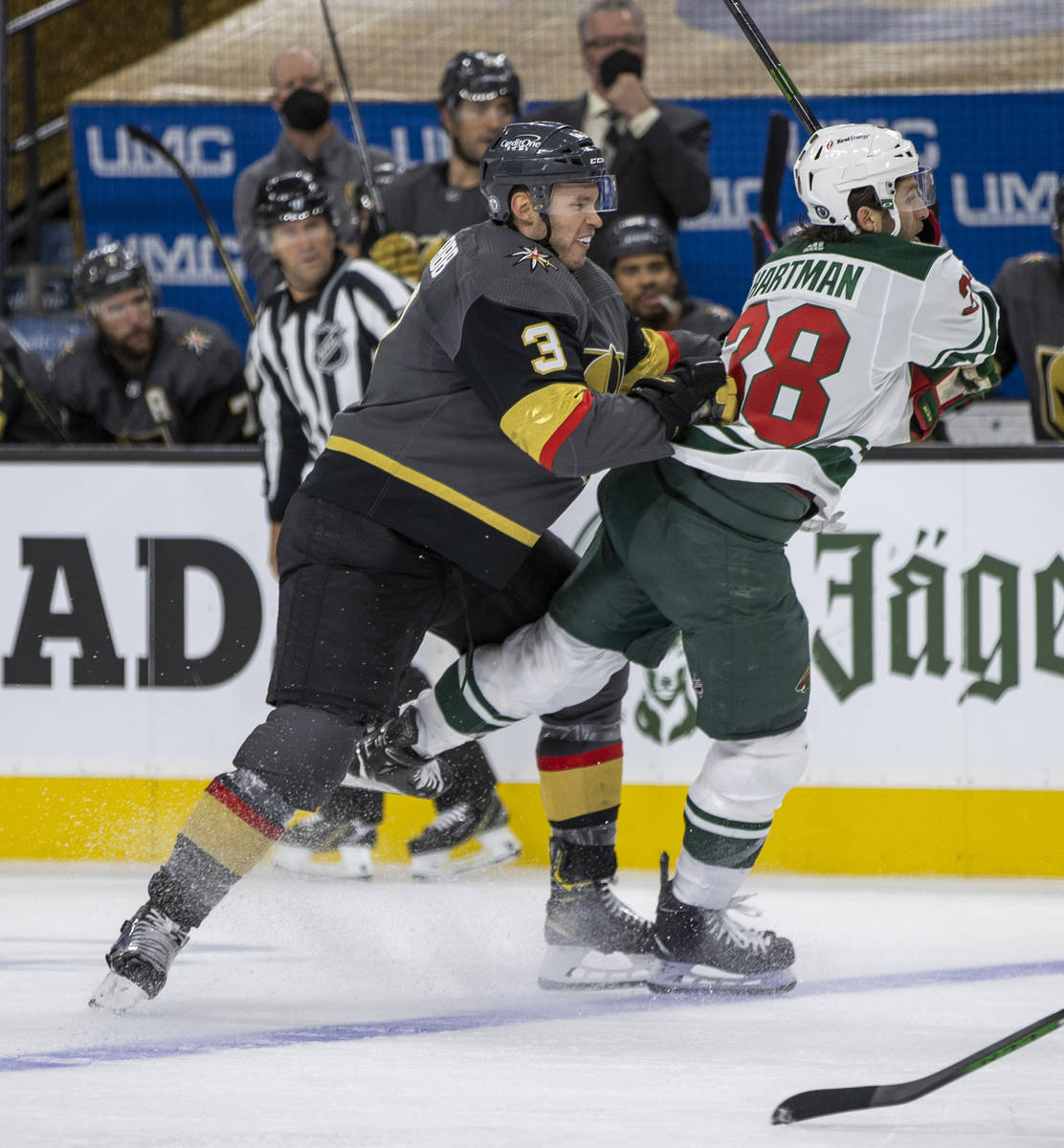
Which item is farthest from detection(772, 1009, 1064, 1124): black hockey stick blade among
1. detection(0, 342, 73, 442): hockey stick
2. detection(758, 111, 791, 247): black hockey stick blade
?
detection(0, 342, 73, 442): hockey stick

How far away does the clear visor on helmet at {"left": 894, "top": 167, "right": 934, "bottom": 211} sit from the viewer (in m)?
2.75

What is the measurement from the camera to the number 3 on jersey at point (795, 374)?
8.81ft

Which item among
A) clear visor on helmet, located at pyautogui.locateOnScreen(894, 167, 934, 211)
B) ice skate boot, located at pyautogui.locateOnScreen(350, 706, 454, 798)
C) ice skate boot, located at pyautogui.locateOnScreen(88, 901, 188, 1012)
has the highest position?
clear visor on helmet, located at pyautogui.locateOnScreen(894, 167, 934, 211)

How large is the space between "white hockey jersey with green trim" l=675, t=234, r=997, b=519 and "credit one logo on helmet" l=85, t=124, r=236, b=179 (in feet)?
11.5

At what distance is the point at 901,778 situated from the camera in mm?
3873

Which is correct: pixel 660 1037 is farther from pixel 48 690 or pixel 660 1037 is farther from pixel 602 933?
pixel 48 690

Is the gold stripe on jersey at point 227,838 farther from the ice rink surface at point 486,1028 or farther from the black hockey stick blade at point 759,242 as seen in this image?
the black hockey stick blade at point 759,242

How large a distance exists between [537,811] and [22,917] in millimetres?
1118

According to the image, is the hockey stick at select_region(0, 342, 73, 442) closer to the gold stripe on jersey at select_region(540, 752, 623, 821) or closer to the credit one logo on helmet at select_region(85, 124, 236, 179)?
the credit one logo on helmet at select_region(85, 124, 236, 179)

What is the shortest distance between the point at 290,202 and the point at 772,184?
4.12 feet

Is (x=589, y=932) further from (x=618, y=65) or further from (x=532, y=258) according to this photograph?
(x=618, y=65)

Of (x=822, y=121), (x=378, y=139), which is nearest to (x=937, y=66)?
(x=822, y=121)

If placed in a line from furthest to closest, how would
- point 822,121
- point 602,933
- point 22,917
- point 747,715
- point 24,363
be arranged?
point 822,121 < point 24,363 < point 22,917 < point 602,933 < point 747,715

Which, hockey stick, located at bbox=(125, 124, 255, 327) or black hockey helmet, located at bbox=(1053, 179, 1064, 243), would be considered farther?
hockey stick, located at bbox=(125, 124, 255, 327)
